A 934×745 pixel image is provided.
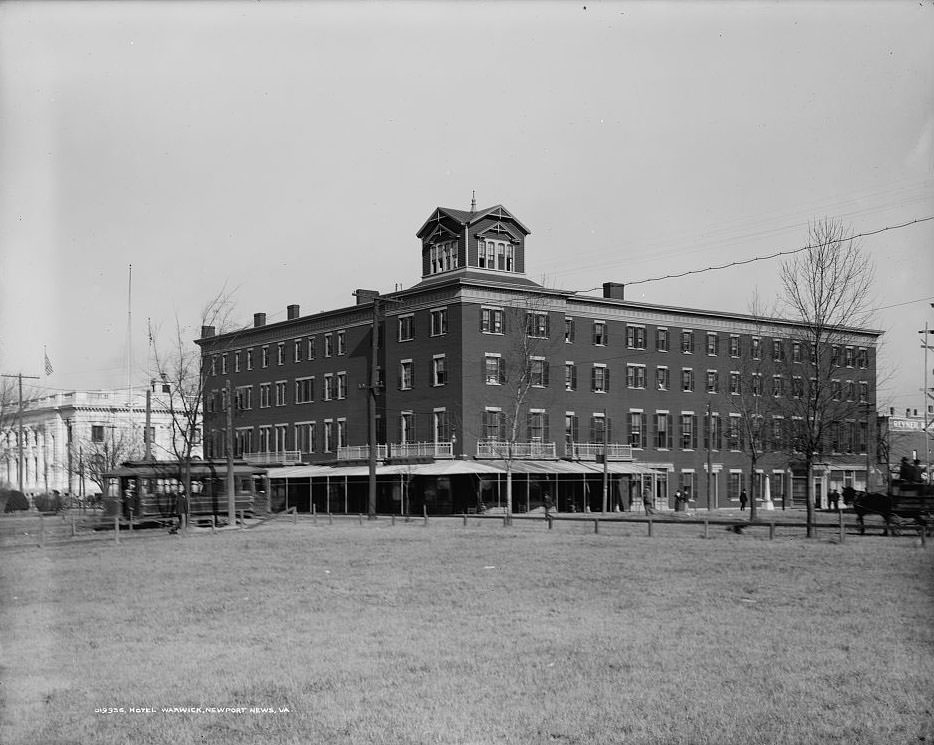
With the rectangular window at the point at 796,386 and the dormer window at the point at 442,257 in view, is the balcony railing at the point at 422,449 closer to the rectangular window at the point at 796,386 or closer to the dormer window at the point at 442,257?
the dormer window at the point at 442,257

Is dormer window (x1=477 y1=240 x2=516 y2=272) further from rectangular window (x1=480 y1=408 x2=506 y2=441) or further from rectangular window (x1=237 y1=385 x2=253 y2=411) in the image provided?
rectangular window (x1=237 y1=385 x2=253 y2=411)

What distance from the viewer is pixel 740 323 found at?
85.9 m

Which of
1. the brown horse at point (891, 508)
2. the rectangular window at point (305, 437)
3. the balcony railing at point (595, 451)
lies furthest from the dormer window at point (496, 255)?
the brown horse at point (891, 508)

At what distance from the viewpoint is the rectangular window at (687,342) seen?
8250 cm

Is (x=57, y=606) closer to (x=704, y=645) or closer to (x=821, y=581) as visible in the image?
(x=704, y=645)

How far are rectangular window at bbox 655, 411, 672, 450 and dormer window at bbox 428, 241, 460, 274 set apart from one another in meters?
17.9

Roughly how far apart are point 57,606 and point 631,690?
1108 cm

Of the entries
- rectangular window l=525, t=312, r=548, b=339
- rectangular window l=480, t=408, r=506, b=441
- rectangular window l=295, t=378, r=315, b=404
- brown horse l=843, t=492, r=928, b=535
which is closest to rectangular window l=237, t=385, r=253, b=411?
rectangular window l=295, t=378, r=315, b=404

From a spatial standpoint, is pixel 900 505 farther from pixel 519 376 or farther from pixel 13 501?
pixel 13 501

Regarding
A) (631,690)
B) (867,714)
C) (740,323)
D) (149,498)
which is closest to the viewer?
(867,714)

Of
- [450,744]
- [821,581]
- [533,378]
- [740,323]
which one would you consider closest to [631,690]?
[450,744]

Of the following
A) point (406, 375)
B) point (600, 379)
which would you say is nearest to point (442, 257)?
point (406, 375)

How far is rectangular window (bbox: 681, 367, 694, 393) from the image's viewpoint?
82.1 m

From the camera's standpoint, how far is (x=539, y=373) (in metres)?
72.6
